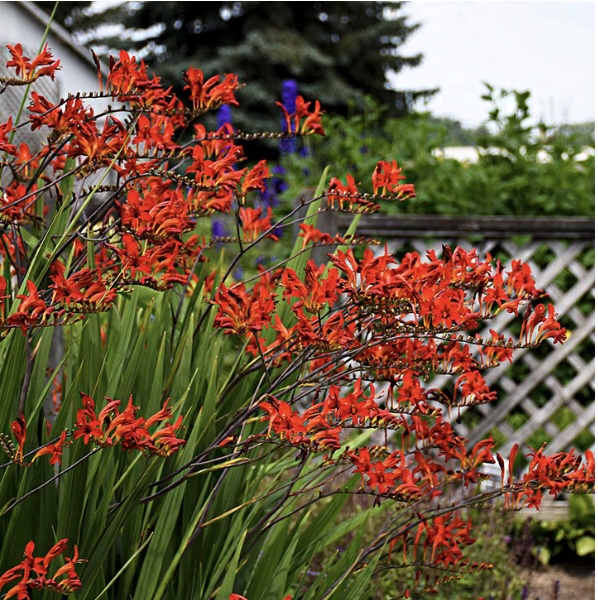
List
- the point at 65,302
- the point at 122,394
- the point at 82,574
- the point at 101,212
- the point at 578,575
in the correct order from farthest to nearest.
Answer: the point at 578,575 < the point at 101,212 < the point at 122,394 < the point at 82,574 < the point at 65,302

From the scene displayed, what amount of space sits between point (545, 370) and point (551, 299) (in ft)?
1.29

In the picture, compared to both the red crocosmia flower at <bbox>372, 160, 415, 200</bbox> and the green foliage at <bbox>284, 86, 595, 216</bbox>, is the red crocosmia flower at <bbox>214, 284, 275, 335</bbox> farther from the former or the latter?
the green foliage at <bbox>284, 86, 595, 216</bbox>

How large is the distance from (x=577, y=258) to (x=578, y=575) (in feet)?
5.25

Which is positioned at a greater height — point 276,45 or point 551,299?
point 276,45

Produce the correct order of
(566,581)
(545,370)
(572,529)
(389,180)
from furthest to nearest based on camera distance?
(545,370), (572,529), (566,581), (389,180)

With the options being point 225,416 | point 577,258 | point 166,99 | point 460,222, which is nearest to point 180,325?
point 225,416

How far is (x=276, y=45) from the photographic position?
56.0 ft

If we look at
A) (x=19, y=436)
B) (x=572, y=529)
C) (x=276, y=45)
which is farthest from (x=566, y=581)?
(x=276, y=45)

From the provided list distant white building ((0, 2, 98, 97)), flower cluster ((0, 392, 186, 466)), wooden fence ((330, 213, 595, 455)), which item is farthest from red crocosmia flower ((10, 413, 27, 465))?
wooden fence ((330, 213, 595, 455))

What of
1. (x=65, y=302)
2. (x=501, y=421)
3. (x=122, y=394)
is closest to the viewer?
(x=65, y=302)

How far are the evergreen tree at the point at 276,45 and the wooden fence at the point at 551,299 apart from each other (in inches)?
494

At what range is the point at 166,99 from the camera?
1855mm

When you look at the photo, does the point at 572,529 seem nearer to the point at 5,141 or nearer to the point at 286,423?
the point at 286,423

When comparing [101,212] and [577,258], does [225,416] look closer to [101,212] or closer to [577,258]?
[101,212]
